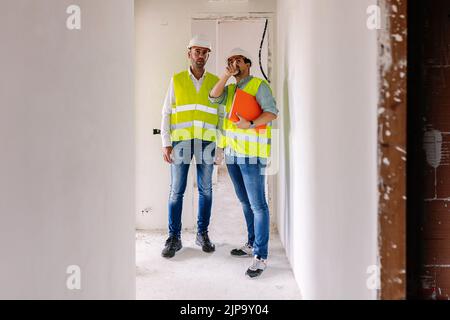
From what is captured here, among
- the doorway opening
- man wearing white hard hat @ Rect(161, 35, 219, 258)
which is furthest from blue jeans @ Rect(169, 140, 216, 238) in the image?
the doorway opening

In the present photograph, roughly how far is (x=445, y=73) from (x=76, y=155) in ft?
3.41

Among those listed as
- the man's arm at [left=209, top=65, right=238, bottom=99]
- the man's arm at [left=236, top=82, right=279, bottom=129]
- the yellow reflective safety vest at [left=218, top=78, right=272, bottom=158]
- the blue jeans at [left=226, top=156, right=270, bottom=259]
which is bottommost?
the blue jeans at [left=226, top=156, right=270, bottom=259]

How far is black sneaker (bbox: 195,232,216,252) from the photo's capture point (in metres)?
3.52

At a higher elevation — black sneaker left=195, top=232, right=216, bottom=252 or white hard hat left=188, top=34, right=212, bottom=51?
white hard hat left=188, top=34, right=212, bottom=51

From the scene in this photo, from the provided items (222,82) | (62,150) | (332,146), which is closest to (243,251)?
(222,82)

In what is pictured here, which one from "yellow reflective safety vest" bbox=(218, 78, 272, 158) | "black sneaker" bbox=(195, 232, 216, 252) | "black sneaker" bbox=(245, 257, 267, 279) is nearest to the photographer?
"black sneaker" bbox=(245, 257, 267, 279)

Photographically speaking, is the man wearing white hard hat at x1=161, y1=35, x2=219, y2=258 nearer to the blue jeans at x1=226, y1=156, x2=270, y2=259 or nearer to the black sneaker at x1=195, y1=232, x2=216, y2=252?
the black sneaker at x1=195, y1=232, x2=216, y2=252

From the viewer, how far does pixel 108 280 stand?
5.67ft

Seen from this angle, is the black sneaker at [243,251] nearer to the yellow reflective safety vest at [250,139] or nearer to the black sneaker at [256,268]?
the black sneaker at [256,268]

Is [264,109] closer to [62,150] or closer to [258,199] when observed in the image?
[258,199]

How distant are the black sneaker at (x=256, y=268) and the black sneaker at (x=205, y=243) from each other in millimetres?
583

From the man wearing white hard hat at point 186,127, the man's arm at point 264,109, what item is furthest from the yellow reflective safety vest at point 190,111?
the man's arm at point 264,109

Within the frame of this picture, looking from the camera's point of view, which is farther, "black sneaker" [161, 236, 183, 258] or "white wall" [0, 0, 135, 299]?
"black sneaker" [161, 236, 183, 258]
